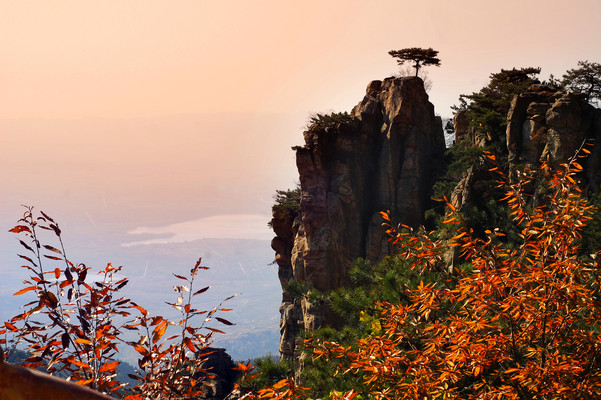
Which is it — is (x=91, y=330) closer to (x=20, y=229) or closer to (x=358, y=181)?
(x=20, y=229)

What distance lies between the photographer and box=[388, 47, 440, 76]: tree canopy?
3216 cm

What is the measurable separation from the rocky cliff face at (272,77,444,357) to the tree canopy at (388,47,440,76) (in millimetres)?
2242

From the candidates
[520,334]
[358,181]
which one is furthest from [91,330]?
[358,181]

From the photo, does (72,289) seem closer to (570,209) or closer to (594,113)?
(570,209)

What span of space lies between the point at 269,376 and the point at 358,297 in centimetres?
410

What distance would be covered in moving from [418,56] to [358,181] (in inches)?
380

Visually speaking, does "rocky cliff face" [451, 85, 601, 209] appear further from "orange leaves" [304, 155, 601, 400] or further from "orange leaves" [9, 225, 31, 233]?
"orange leaves" [9, 225, 31, 233]

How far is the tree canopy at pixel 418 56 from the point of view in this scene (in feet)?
105

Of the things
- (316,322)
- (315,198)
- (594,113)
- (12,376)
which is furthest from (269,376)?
(594,113)

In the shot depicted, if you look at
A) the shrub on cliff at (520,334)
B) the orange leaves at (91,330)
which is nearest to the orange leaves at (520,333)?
the shrub on cliff at (520,334)

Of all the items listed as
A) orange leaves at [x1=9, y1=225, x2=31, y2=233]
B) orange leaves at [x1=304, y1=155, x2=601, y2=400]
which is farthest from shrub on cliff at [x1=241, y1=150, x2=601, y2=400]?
orange leaves at [x1=9, y1=225, x2=31, y2=233]

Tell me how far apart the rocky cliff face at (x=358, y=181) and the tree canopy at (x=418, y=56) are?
2.24 metres

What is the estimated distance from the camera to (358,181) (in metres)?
29.8

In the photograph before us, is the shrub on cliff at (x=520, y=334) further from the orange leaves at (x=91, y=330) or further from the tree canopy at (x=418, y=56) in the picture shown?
the tree canopy at (x=418, y=56)
